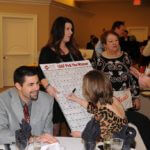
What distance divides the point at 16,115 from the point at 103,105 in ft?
2.15

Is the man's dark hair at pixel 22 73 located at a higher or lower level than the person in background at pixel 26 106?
higher

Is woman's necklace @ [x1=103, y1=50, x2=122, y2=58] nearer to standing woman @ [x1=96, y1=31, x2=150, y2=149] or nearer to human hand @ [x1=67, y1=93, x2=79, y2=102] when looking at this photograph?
standing woman @ [x1=96, y1=31, x2=150, y2=149]

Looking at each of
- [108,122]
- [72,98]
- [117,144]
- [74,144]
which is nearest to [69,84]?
[72,98]

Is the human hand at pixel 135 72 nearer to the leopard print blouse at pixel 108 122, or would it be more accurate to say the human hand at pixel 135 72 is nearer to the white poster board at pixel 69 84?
the white poster board at pixel 69 84

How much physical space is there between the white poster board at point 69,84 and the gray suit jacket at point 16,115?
0.88 ft

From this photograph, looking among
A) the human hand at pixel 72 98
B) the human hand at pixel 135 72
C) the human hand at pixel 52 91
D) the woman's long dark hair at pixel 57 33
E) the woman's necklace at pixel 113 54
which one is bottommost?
the human hand at pixel 72 98

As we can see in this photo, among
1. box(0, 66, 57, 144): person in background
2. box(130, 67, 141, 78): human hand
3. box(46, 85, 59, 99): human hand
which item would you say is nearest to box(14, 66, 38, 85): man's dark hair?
box(0, 66, 57, 144): person in background

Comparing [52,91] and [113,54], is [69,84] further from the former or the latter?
[113,54]

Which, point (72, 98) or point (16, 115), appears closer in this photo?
point (16, 115)

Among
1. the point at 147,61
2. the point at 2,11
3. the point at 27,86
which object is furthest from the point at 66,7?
the point at 27,86

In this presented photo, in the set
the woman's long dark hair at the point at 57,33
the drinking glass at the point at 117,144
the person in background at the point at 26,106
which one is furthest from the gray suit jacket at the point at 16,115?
the drinking glass at the point at 117,144

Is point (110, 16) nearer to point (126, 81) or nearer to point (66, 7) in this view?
point (66, 7)

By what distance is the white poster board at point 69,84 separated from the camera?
2.55 meters

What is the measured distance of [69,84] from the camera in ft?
8.80
